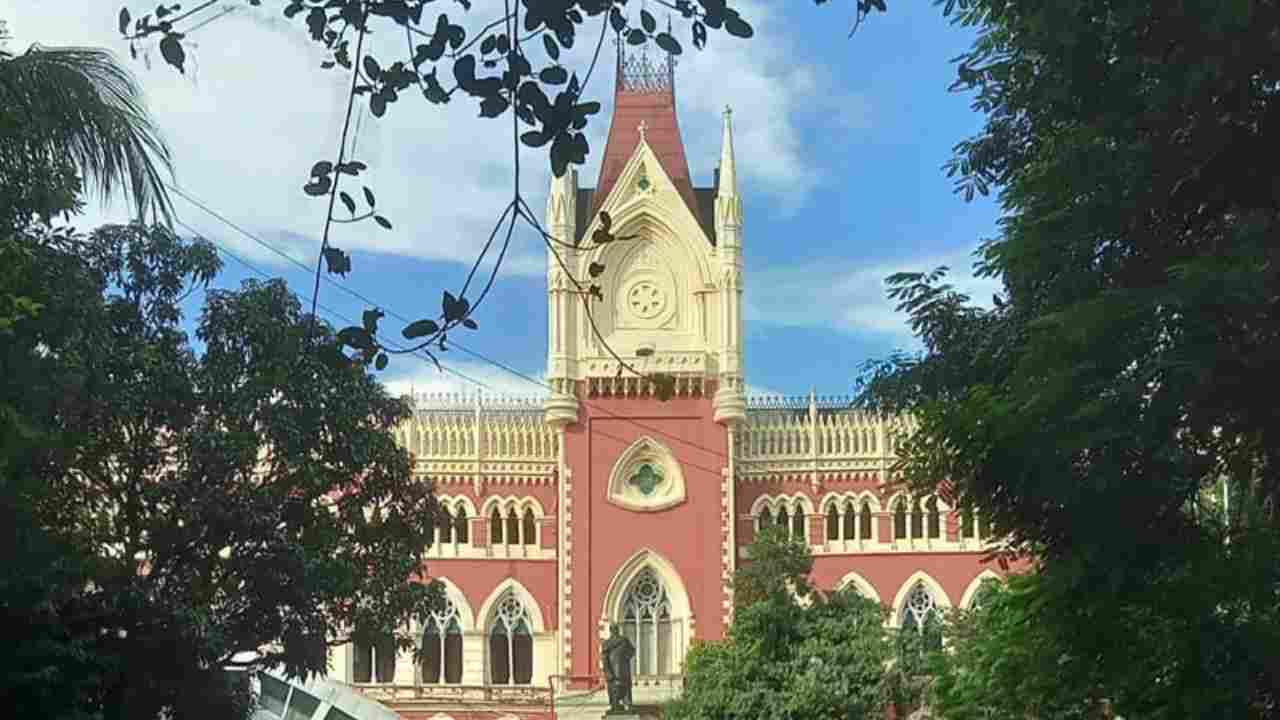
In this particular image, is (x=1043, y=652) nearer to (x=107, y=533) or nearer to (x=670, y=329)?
A: (x=107, y=533)

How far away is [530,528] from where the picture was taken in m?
38.8

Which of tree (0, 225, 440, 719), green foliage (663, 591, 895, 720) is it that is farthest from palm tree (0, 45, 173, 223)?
green foliage (663, 591, 895, 720)

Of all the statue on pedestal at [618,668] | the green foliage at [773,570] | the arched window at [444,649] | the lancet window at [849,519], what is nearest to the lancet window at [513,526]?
the arched window at [444,649]

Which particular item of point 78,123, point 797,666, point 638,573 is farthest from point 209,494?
point 638,573

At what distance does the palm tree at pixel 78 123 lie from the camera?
34.0ft

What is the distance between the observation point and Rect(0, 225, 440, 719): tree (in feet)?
50.4

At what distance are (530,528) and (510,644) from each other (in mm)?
2426

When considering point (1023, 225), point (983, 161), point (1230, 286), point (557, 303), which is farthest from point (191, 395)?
point (557, 303)

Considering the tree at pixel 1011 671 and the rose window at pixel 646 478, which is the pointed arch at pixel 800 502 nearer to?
the rose window at pixel 646 478

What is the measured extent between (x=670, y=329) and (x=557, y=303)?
2411mm

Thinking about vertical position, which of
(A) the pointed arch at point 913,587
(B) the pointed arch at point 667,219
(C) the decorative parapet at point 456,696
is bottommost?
(C) the decorative parapet at point 456,696

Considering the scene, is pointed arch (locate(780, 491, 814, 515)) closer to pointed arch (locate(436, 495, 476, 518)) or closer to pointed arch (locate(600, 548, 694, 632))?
pointed arch (locate(600, 548, 694, 632))

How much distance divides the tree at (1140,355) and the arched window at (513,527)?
2970cm

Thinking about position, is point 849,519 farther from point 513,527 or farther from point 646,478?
point 513,527
